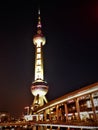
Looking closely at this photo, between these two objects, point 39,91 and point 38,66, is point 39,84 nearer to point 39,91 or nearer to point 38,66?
point 39,91

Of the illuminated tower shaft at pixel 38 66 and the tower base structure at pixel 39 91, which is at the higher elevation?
the illuminated tower shaft at pixel 38 66

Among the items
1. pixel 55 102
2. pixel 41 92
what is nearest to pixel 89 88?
pixel 55 102

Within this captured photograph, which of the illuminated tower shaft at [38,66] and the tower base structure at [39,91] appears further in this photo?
the illuminated tower shaft at [38,66]

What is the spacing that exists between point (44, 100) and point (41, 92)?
15.9ft

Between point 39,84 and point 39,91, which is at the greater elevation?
point 39,84

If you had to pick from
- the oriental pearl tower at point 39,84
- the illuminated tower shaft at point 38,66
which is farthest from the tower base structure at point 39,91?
the illuminated tower shaft at point 38,66

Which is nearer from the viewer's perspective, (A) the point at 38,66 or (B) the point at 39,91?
(B) the point at 39,91

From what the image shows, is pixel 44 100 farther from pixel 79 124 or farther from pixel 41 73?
pixel 79 124

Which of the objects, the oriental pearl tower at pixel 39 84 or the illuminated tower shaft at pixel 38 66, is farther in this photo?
the illuminated tower shaft at pixel 38 66

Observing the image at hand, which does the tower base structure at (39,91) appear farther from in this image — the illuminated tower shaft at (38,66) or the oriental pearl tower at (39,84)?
the illuminated tower shaft at (38,66)

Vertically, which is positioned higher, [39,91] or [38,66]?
[38,66]

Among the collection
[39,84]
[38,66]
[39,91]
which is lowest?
[39,91]

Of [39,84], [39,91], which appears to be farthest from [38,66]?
[39,91]

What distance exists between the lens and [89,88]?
5.01 meters
